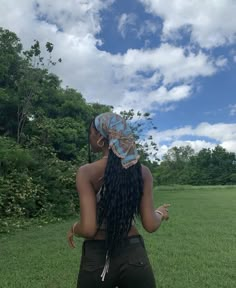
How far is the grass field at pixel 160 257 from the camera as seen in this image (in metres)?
5.30

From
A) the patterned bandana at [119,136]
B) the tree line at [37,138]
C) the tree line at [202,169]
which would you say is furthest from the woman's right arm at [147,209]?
the tree line at [202,169]

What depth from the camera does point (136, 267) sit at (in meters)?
2.02

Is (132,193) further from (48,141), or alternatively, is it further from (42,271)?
(48,141)

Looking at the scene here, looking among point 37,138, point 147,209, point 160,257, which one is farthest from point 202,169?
point 147,209

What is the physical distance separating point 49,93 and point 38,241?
41.9 ft

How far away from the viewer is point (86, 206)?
205 centimetres

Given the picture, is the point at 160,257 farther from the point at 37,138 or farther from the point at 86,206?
the point at 37,138

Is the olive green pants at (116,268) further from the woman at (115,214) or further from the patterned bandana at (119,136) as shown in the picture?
the patterned bandana at (119,136)

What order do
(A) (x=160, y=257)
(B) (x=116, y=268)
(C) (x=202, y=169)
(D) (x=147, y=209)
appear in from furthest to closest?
(C) (x=202, y=169), (A) (x=160, y=257), (D) (x=147, y=209), (B) (x=116, y=268)

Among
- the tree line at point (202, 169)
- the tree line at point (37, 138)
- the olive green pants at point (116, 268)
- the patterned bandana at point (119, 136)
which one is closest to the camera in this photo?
the olive green pants at point (116, 268)

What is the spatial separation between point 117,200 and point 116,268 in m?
0.32

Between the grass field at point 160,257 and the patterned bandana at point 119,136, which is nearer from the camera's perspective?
the patterned bandana at point 119,136

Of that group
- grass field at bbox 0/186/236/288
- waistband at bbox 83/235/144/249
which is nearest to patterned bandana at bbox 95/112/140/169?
waistband at bbox 83/235/144/249

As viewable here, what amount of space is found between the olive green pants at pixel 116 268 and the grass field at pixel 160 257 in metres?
3.20
